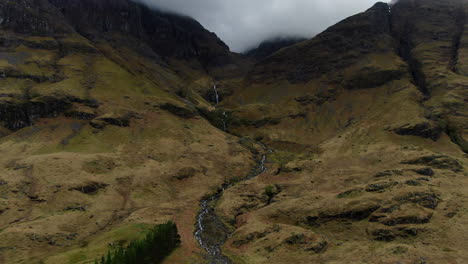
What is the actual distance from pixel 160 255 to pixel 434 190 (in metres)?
89.6

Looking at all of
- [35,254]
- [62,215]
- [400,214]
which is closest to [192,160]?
[62,215]

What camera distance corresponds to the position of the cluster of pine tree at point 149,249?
79.8 metres

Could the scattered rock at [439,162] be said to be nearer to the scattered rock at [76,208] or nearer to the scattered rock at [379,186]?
the scattered rock at [379,186]

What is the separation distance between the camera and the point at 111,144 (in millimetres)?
191875

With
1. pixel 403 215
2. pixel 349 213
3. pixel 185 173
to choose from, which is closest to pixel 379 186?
pixel 349 213

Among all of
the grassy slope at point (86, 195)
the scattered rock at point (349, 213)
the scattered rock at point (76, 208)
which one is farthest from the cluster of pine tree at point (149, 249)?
the scattered rock at point (349, 213)

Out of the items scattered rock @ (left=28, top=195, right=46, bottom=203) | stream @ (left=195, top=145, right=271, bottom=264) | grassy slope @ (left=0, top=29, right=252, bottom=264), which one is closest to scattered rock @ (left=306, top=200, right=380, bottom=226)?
stream @ (left=195, top=145, right=271, bottom=264)

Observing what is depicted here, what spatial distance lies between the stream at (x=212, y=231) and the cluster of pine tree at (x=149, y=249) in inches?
451

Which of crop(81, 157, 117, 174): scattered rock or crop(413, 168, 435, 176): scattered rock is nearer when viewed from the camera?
crop(413, 168, 435, 176): scattered rock

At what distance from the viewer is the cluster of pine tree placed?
262 feet

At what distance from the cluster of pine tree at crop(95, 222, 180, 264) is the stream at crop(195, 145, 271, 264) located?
37.6 feet

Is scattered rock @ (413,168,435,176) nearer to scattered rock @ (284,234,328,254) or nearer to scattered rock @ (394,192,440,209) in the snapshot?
scattered rock @ (394,192,440,209)

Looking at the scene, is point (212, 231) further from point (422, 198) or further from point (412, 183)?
point (412, 183)

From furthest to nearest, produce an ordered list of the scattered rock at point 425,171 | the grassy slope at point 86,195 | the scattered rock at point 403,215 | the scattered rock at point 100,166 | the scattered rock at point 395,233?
the scattered rock at point 100,166 < the scattered rock at point 425,171 < the grassy slope at point 86,195 < the scattered rock at point 403,215 < the scattered rock at point 395,233
